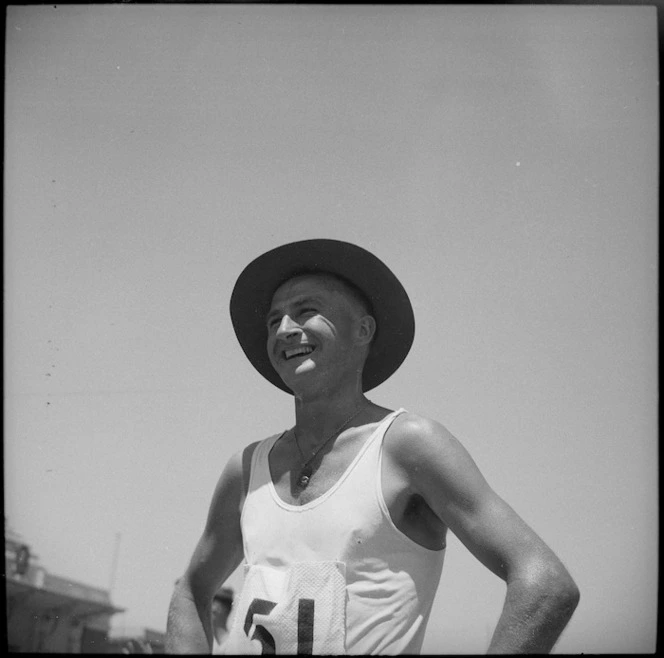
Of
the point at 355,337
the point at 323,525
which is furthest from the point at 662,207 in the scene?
the point at 323,525

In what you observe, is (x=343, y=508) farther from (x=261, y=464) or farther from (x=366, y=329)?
(x=366, y=329)

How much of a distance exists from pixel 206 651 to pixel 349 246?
4.86 feet

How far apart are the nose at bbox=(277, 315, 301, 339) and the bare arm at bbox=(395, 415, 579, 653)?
49 cm

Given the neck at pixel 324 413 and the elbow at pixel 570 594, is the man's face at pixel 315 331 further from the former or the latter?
the elbow at pixel 570 594

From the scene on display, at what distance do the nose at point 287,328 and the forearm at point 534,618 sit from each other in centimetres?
109

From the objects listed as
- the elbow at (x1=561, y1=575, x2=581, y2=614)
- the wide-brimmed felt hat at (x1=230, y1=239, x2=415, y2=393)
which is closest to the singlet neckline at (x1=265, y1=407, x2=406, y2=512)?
the wide-brimmed felt hat at (x1=230, y1=239, x2=415, y2=393)

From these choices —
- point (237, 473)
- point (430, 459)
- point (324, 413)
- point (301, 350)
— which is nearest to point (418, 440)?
point (430, 459)

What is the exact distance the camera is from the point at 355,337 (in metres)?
3.12

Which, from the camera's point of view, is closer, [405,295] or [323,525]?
[323,525]

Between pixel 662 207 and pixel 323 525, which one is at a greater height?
pixel 662 207

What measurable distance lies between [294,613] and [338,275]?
46.1 inches

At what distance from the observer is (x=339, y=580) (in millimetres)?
2635

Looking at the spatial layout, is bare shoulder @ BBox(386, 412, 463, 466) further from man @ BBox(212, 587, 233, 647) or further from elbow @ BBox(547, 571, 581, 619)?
man @ BBox(212, 587, 233, 647)

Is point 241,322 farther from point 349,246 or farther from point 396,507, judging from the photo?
point 396,507
